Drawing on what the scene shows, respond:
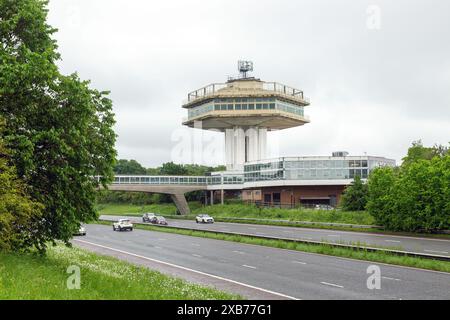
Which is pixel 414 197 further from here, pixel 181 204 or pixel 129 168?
pixel 129 168

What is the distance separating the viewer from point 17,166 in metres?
19.4

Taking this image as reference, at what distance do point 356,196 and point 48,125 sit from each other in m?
46.5

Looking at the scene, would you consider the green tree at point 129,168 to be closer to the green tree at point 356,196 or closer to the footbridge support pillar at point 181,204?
the footbridge support pillar at point 181,204

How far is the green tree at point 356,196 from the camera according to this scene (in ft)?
198

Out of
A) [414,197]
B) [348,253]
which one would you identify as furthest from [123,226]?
[348,253]

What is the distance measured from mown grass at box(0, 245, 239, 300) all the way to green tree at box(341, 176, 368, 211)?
43.3 meters

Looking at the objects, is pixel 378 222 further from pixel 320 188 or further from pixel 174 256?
pixel 320 188

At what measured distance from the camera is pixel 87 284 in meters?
16.2

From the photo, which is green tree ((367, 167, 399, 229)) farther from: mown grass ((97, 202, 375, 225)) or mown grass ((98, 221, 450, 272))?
mown grass ((98, 221, 450, 272))

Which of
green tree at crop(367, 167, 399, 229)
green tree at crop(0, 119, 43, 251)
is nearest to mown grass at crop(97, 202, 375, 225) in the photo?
green tree at crop(367, 167, 399, 229)

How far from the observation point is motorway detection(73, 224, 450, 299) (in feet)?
59.8

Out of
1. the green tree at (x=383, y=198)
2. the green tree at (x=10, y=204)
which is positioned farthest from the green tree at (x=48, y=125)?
the green tree at (x=383, y=198)
